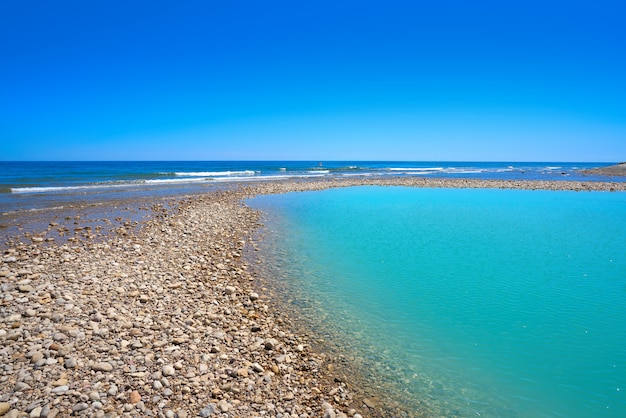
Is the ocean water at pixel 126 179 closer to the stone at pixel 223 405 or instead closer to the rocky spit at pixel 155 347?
the rocky spit at pixel 155 347

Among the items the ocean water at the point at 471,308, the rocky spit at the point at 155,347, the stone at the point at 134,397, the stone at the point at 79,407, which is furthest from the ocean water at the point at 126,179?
the stone at the point at 134,397

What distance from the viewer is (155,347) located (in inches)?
198

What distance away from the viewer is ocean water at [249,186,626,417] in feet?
14.9

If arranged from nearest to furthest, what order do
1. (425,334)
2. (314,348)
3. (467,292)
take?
(314,348), (425,334), (467,292)

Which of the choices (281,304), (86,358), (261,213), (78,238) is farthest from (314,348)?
(261,213)

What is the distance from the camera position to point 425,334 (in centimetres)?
586

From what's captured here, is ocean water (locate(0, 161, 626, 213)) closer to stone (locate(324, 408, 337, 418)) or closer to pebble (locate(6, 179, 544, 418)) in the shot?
pebble (locate(6, 179, 544, 418))

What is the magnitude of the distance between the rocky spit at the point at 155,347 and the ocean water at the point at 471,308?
0.71m

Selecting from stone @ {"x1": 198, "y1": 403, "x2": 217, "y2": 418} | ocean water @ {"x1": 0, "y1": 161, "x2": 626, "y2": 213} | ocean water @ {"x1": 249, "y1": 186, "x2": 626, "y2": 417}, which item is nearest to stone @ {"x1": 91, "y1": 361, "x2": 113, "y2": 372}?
stone @ {"x1": 198, "y1": 403, "x2": 217, "y2": 418}

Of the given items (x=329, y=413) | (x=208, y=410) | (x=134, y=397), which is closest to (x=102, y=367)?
(x=134, y=397)

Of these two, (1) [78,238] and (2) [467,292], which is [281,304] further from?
(1) [78,238]

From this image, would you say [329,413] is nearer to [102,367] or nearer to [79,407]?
[79,407]

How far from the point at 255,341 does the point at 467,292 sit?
4.75m

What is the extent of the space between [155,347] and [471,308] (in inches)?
221
